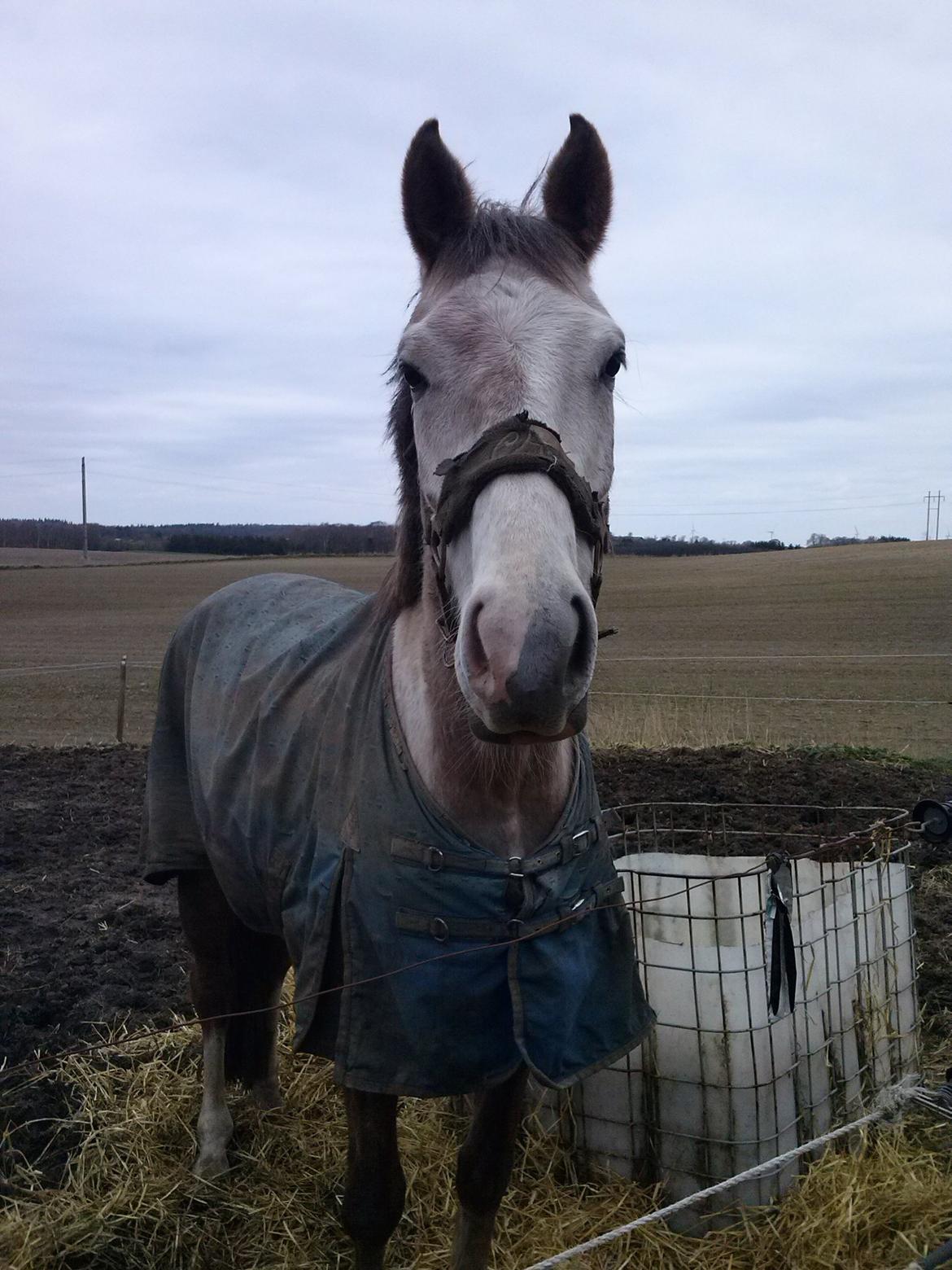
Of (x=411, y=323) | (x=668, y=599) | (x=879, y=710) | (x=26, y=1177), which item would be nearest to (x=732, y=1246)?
(x=26, y=1177)

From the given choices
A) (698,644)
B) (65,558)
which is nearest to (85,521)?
(65,558)

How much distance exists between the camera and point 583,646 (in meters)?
1.50

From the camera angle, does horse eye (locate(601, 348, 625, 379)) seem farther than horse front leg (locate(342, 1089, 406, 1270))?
No

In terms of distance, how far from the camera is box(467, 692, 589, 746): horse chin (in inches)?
59.6

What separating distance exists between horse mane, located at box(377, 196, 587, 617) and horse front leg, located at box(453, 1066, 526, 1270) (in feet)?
3.96

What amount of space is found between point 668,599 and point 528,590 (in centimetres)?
3213

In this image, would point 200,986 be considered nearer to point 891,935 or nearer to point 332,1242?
point 332,1242

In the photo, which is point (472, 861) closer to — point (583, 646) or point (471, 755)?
point (471, 755)

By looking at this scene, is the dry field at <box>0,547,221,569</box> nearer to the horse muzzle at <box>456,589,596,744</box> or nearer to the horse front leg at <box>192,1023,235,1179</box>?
the horse front leg at <box>192,1023,235,1179</box>

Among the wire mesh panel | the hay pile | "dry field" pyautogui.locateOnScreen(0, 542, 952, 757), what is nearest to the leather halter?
the wire mesh panel

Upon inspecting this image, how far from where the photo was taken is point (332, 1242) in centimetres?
268

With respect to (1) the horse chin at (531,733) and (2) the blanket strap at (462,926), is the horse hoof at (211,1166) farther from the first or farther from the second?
(1) the horse chin at (531,733)

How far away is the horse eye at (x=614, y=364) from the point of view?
6.30 ft

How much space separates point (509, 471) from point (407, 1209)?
2.40 meters
